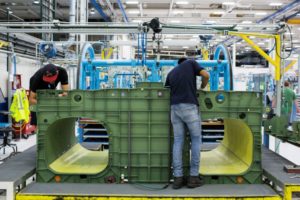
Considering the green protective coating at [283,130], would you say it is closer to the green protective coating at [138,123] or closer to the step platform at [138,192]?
the green protective coating at [138,123]

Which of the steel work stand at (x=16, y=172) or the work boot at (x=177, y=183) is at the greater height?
the steel work stand at (x=16, y=172)

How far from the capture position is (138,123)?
376 cm

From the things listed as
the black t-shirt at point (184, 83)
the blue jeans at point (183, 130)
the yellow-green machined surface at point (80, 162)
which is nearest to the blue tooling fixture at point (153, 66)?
the yellow-green machined surface at point (80, 162)

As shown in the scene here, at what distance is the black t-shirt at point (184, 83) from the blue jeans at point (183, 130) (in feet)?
0.22

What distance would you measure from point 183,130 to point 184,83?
49 centimetres

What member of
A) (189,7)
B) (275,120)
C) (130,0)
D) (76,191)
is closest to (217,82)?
(275,120)

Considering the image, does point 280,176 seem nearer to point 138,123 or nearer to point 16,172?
point 138,123

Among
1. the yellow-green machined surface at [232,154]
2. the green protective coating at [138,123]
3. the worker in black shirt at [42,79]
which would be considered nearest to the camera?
the green protective coating at [138,123]

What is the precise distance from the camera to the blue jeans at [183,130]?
3.62 metres

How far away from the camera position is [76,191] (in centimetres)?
347

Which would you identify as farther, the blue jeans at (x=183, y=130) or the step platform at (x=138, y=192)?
the blue jeans at (x=183, y=130)

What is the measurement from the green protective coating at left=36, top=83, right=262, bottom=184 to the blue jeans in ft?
0.47

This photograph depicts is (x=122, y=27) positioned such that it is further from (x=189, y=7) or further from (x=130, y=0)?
(x=189, y=7)

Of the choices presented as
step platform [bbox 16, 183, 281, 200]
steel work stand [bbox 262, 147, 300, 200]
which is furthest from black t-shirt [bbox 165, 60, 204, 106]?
steel work stand [bbox 262, 147, 300, 200]
